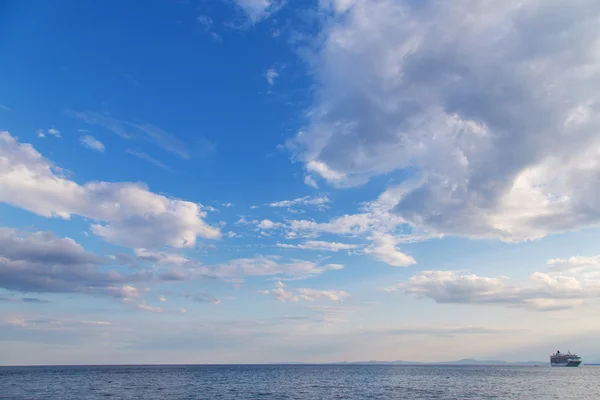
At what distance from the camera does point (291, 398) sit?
297 feet

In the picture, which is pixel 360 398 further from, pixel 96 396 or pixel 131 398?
pixel 96 396

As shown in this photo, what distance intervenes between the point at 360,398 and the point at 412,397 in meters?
12.0

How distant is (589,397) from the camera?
9319cm

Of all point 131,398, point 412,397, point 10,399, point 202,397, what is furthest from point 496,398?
point 10,399

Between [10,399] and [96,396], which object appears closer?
[10,399]

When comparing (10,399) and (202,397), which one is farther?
(202,397)

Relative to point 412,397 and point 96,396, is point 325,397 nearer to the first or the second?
point 412,397

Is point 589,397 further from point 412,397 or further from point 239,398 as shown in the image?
point 239,398

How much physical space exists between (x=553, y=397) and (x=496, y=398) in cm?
1447

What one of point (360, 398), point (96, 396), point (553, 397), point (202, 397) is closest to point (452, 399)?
point (360, 398)

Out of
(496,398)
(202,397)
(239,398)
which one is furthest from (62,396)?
(496,398)

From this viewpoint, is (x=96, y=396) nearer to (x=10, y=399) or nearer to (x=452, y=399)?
(x=10, y=399)

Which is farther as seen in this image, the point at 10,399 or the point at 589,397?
the point at 589,397

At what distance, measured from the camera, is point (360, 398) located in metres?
90.2
